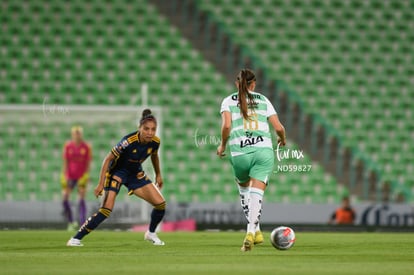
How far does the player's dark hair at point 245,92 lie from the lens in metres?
10.6

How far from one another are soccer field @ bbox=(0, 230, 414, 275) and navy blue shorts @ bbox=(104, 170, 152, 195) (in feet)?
2.51

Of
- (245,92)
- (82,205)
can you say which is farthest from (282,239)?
(82,205)

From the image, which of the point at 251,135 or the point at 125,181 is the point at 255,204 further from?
the point at 125,181

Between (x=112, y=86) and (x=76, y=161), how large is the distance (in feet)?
16.4

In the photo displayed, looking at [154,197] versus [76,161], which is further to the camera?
[76,161]

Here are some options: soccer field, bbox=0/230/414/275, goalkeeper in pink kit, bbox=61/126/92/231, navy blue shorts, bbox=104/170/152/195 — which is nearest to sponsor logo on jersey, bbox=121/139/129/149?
navy blue shorts, bbox=104/170/152/195

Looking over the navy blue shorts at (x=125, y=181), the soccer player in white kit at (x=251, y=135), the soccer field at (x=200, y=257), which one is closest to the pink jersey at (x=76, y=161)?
the soccer field at (x=200, y=257)

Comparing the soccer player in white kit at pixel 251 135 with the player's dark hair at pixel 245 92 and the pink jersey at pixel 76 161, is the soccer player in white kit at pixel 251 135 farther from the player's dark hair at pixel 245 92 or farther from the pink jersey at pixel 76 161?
the pink jersey at pixel 76 161

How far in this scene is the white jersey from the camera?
1069 cm

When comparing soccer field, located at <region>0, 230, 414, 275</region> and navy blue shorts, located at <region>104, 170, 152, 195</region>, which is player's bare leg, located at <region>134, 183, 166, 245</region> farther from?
soccer field, located at <region>0, 230, 414, 275</region>

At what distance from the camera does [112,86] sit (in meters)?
23.1

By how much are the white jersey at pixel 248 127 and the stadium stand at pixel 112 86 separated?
29.8ft

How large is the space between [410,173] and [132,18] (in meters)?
8.27

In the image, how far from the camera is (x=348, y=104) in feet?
78.0
